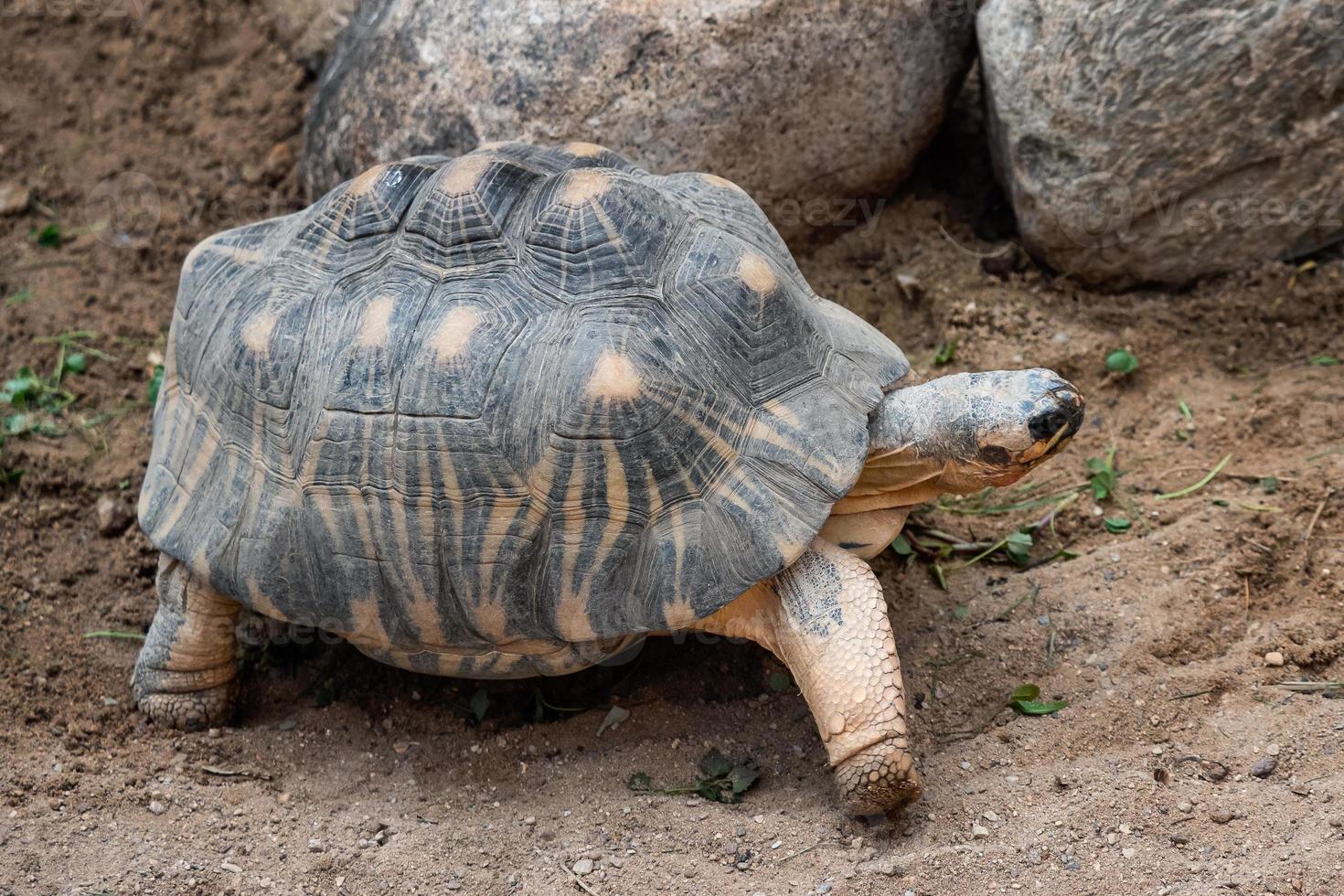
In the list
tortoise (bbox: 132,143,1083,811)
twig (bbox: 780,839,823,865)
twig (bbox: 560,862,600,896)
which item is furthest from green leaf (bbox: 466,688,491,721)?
twig (bbox: 780,839,823,865)

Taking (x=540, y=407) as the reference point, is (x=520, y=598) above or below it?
below

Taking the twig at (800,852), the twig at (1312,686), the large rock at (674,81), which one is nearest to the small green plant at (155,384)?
the large rock at (674,81)

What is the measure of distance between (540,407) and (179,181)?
10.3 feet

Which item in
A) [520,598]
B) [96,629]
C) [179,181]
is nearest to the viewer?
[520,598]

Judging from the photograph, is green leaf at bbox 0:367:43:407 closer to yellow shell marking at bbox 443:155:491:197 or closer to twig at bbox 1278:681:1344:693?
yellow shell marking at bbox 443:155:491:197

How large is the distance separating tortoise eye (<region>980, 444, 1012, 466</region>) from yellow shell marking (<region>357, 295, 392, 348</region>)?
1.49 meters

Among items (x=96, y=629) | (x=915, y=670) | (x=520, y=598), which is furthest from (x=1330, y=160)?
(x=96, y=629)

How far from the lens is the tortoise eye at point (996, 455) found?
9.62 feet

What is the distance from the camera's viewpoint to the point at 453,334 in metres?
2.92

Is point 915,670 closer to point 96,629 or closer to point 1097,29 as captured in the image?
point 1097,29

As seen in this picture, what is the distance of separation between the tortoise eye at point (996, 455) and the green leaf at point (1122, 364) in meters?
1.37

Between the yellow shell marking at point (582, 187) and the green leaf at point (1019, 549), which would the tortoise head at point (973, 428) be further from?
the yellow shell marking at point (582, 187)

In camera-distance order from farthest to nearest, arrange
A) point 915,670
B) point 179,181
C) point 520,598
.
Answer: point 179,181
point 915,670
point 520,598

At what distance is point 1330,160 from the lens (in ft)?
13.0
